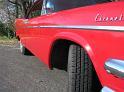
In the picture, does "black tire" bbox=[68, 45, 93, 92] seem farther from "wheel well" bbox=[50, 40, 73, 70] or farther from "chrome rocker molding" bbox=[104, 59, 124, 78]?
"chrome rocker molding" bbox=[104, 59, 124, 78]

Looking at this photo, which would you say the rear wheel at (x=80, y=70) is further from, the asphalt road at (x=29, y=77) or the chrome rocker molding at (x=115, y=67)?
the asphalt road at (x=29, y=77)

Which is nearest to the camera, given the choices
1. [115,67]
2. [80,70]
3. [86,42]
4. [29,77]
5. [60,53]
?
[115,67]

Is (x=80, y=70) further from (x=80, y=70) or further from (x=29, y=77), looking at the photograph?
(x=29, y=77)

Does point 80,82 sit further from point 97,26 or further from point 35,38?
point 35,38

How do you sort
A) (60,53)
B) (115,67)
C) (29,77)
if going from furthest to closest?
1. (29,77)
2. (60,53)
3. (115,67)

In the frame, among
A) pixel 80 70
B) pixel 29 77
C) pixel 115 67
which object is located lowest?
pixel 29 77

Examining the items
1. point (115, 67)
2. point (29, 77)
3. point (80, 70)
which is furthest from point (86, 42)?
point (29, 77)

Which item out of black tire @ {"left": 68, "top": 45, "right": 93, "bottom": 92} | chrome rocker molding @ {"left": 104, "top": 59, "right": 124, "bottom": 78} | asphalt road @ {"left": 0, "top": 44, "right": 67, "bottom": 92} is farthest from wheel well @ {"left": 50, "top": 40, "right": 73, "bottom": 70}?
chrome rocker molding @ {"left": 104, "top": 59, "right": 124, "bottom": 78}

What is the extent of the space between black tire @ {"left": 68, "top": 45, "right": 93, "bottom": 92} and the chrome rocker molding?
0.82 meters

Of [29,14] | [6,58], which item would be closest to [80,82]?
[29,14]

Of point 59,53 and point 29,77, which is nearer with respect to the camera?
point 59,53

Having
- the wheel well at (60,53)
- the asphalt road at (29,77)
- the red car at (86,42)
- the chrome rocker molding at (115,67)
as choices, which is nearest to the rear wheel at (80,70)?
the red car at (86,42)

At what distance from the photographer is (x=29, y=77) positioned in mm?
6680

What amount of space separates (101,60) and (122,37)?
43 centimetres
